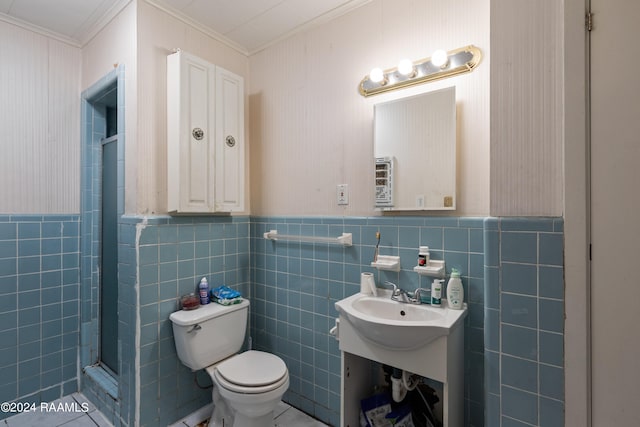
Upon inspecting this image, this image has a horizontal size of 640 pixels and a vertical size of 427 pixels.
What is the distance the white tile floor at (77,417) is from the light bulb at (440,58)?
208 cm

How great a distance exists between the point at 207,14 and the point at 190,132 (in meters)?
0.74

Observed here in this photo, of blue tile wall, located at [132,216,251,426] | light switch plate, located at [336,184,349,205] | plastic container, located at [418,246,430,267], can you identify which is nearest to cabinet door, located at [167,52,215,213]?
blue tile wall, located at [132,216,251,426]

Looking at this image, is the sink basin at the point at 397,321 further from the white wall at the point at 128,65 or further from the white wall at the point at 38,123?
the white wall at the point at 38,123

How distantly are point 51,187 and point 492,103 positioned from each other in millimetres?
2600

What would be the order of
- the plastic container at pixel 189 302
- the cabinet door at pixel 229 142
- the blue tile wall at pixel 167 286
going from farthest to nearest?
the cabinet door at pixel 229 142 < the plastic container at pixel 189 302 < the blue tile wall at pixel 167 286

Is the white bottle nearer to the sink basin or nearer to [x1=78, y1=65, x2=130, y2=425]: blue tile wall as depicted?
the sink basin

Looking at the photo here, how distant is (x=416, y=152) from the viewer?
1.50 meters

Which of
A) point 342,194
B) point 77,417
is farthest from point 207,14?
point 77,417

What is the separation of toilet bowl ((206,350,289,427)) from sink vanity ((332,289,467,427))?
36 centimetres

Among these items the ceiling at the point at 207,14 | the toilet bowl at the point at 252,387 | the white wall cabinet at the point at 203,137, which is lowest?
the toilet bowl at the point at 252,387

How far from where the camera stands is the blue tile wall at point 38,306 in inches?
73.2

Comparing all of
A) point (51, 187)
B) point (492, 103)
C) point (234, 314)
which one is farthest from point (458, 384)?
point (51, 187)

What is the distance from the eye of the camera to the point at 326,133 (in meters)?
1.85

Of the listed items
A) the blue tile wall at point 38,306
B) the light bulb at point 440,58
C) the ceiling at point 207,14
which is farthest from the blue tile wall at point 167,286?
the light bulb at point 440,58
